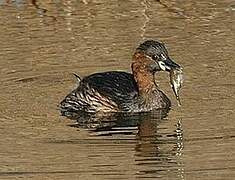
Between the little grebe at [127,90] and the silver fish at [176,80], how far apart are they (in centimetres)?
24

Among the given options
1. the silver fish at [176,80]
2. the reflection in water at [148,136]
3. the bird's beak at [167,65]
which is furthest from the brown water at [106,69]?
the bird's beak at [167,65]

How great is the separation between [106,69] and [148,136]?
3000 mm

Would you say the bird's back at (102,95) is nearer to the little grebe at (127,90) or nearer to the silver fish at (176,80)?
the little grebe at (127,90)

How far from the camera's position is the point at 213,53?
17109 mm

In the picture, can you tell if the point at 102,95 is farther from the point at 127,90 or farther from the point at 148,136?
the point at 148,136

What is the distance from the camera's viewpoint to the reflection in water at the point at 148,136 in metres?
12.5

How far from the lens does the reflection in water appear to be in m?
12.5

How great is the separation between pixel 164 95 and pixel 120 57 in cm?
179

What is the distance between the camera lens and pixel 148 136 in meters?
13.8

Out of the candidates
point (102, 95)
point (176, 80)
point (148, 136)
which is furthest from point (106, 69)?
point (148, 136)

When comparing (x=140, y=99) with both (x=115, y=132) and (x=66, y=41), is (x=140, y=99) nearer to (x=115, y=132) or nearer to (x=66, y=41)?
(x=115, y=132)

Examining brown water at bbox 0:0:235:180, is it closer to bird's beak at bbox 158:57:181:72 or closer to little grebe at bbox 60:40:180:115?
little grebe at bbox 60:40:180:115

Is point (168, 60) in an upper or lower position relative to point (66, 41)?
upper

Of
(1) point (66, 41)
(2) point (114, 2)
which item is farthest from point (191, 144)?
(2) point (114, 2)
